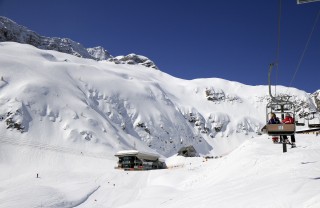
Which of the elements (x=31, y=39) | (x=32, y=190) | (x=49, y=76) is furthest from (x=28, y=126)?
(x=31, y=39)

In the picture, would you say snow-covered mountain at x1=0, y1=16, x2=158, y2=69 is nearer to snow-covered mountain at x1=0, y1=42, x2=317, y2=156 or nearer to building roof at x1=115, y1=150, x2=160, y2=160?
snow-covered mountain at x1=0, y1=42, x2=317, y2=156

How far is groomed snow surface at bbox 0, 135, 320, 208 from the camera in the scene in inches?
509

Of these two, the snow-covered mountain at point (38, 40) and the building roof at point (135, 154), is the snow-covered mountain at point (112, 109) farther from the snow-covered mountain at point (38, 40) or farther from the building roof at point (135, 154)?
the snow-covered mountain at point (38, 40)

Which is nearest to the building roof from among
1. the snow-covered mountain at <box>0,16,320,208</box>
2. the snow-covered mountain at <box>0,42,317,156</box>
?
the snow-covered mountain at <box>0,16,320,208</box>

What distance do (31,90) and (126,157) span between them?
96.6 feet

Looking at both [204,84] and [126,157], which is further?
[204,84]

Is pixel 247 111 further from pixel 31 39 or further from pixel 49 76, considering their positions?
pixel 31 39

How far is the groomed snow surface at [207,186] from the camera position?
1293cm

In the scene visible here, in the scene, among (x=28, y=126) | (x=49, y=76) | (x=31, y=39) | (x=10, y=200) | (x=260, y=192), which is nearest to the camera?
(x=260, y=192)

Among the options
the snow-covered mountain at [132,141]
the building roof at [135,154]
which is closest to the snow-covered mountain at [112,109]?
the snow-covered mountain at [132,141]

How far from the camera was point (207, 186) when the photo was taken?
70.6 feet

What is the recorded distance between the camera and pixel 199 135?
109438 mm

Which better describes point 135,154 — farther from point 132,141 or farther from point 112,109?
point 112,109

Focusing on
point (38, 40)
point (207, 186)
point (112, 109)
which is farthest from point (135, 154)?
point (38, 40)
